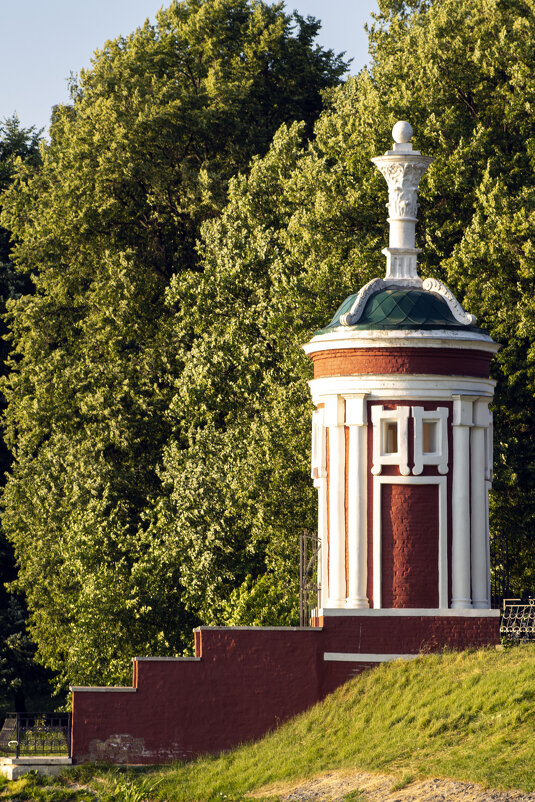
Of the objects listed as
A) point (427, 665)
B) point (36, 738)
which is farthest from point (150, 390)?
point (427, 665)

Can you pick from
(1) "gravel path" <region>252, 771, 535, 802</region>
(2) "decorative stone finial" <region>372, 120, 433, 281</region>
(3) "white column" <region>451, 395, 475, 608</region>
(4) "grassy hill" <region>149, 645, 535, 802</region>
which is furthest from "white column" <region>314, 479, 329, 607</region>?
(1) "gravel path" <region>252, 771, 535, 802</region>

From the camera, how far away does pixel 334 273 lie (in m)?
35.1

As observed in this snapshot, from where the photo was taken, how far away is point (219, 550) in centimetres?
3578

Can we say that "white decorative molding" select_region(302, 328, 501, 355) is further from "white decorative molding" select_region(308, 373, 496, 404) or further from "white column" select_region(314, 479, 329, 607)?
"white column" select_region(314, 479, 329, 607)

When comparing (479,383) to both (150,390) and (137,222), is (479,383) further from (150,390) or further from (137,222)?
(137,222)

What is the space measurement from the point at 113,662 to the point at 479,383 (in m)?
14.4

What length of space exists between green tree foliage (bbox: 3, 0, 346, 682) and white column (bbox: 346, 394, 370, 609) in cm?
1181

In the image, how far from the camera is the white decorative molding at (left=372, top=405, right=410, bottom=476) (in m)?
24.5

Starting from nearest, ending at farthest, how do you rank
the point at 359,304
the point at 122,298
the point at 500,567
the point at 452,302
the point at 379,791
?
1. the point at 379,791
2. the point at 359,304
3. the point at 452,302
4. the point at 500,567
5. the point at 122,298

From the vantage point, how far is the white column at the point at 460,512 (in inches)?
963

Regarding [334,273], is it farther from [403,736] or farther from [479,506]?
[403,736]

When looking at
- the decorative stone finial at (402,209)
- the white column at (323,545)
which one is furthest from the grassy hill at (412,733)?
the decorative stone finial at (402,209)

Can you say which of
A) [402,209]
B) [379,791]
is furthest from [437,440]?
[379,791]

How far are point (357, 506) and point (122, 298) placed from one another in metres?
18.7
